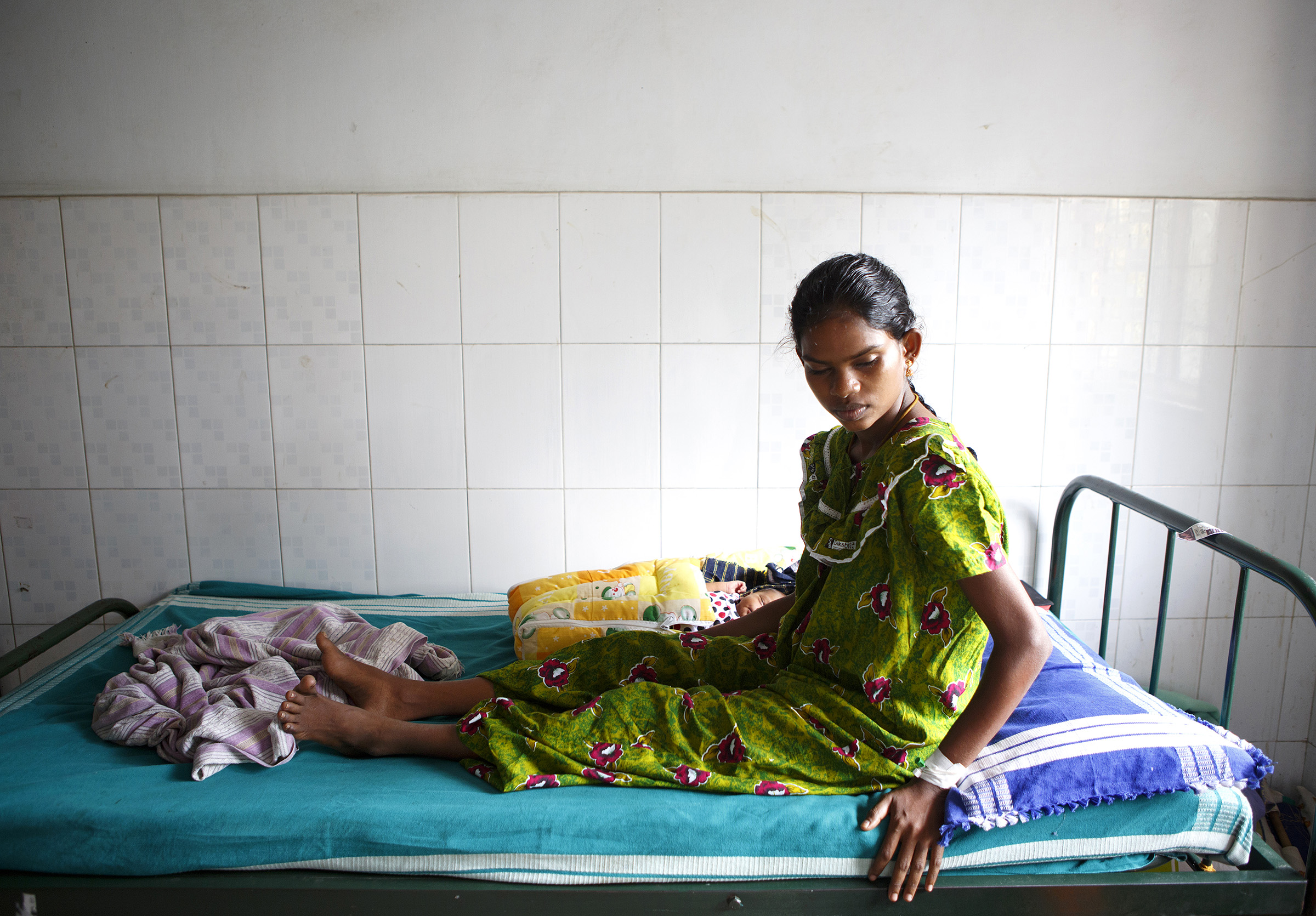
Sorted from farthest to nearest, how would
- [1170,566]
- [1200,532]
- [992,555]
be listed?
[1170,566], [1200,532], [992,555]

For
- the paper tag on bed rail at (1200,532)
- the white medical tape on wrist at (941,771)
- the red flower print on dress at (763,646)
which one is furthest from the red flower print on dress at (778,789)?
the paper tag on bed rail at (1200,532)

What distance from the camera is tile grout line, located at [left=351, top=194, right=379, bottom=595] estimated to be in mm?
2408

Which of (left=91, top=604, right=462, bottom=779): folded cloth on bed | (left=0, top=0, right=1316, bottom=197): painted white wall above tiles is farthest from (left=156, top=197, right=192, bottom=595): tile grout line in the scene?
(left=91, top=604, right=462, bottom=779): folded cloth on bed

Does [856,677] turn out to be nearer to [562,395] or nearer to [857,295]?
[857,295]

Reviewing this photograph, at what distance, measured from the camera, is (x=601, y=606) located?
2049 mm

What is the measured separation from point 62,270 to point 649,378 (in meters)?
1.87

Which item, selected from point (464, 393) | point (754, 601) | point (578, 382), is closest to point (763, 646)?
point (754, 601)

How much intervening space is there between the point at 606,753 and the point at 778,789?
32cm

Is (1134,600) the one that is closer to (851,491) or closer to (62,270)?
(851,491)

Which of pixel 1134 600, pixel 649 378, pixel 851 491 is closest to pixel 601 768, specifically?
pixel 851 491

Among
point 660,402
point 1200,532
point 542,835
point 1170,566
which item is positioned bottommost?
point 542,835

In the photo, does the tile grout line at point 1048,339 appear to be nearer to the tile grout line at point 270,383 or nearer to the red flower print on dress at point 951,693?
the red flower print on dress at point 951,693

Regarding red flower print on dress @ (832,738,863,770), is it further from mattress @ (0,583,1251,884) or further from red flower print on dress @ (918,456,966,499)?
red flower print on dress @ (918,456,966,499)

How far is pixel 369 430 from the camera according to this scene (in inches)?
98.9
